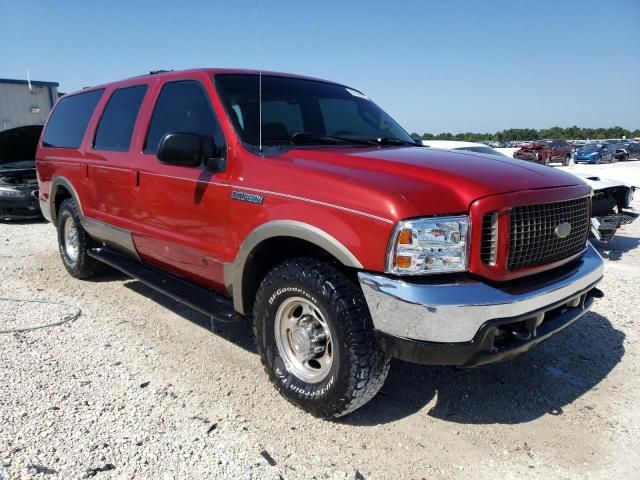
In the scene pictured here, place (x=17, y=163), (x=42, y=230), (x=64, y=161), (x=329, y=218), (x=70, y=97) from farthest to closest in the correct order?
(x=17, y=163)
(x=42, y=230)
(x=70, y=97)
(x=64, y=161)
(x=329, y=218)

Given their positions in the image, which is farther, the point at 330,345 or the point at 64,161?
the point at 64,161

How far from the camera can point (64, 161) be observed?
17.2ft

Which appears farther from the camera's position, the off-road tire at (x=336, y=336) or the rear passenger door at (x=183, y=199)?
the rear passenger door at (x=183, y=199)

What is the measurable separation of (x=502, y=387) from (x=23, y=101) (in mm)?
23739

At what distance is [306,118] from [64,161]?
9.94 feet

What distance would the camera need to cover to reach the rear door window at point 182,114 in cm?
342

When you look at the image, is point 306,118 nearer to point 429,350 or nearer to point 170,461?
point 429,350

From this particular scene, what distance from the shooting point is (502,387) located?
3.26m

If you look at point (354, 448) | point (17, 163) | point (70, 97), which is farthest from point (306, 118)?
point (17, 163)

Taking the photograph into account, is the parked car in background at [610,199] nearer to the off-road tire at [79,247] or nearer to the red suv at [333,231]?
the red suv at [333,231]

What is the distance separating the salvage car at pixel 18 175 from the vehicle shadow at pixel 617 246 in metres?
9.13

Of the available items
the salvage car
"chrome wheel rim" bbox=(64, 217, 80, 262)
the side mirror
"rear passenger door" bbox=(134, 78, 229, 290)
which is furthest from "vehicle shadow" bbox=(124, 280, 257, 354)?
the salvage car

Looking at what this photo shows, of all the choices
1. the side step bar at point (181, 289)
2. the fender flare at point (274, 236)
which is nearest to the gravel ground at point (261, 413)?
the side step bar at point (181, 289)

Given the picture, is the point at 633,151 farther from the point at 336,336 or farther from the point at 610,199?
the point at 336,336
